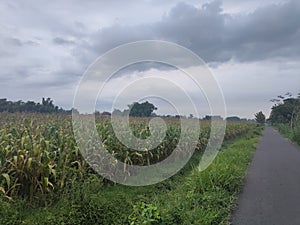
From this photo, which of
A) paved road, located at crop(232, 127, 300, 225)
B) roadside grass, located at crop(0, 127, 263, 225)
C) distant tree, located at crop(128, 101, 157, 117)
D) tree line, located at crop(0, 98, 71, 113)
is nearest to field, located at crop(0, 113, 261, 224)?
roadside grass, located at crop(0, 127, 263, 225)

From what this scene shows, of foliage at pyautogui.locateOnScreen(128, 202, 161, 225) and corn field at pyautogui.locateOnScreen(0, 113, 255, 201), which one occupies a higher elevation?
corn field at pyautogui.locateOnScreen(0, 113, 255, 201)

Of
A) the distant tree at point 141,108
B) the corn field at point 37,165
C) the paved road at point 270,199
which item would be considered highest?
the distant tree at point 141,108

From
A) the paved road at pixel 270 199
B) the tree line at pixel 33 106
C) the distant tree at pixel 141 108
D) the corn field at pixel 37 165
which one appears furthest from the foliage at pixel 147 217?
the tree line at pixel 33 106

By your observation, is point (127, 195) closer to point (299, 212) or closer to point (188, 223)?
point (188, 223)

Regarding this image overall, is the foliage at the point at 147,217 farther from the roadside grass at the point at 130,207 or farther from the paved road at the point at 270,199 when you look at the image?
the paved road at the point at 270,199

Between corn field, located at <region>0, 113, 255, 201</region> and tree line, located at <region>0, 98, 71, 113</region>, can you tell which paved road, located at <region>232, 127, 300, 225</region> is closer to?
corn field, located at <region>0, 113, 255, 201</region>

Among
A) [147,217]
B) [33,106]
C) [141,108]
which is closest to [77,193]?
[147,217]

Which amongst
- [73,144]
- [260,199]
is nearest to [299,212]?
[260,199]

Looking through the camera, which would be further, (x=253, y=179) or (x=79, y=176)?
(x=253, y=179)

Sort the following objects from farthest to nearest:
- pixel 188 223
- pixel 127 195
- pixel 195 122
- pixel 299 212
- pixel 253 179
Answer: pixel 195 122
pixel 253 179
pixel 127 195
pixel 299 212
pixel 188 223

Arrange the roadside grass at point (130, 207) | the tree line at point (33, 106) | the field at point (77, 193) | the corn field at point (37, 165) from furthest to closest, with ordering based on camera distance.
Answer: the tree line at point (33, 106), the corn field at point (37, 165), the field at point (77, 193), the roadside grass at point (130, 207)

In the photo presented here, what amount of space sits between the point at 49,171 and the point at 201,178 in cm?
315

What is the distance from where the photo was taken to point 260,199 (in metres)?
5.88

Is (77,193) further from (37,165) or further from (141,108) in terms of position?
(141,108)
